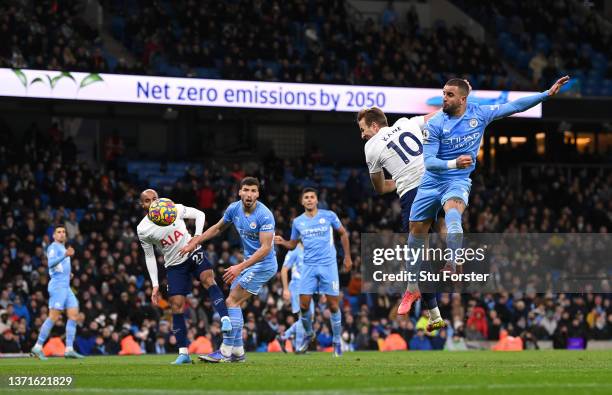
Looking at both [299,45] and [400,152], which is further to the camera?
[299,45]

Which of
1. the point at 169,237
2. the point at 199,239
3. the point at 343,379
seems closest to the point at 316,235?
the point at 169,237

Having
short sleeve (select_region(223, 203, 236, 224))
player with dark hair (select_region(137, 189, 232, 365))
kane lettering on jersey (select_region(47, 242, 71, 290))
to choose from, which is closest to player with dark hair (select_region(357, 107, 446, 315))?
short sleeve (select_region(223, 203, 236, 224))

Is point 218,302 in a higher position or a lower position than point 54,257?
lower

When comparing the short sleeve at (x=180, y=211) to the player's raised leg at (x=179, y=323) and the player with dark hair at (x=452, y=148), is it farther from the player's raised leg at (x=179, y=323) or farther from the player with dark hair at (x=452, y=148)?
the player with dark hair at (x=452, y=148)

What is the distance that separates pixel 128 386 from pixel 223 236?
21919mm

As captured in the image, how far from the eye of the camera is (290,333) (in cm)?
2316

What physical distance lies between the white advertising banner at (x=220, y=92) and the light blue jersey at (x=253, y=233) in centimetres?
1681

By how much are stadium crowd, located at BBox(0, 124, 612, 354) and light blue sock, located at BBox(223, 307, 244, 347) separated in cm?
1129

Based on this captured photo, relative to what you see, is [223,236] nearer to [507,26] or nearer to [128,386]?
[507,26]

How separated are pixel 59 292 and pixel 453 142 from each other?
11.4 m

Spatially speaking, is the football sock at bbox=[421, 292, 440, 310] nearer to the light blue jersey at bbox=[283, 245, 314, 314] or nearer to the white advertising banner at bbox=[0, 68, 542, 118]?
the light blue jersey at bbox=[283, 245, 314, 314]

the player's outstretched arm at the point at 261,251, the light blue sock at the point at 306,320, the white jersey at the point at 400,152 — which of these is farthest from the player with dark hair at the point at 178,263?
the light blue sock at the point at 306,320

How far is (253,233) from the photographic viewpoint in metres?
15.5

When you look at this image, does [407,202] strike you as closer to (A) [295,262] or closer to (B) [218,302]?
(B) [218,302]
